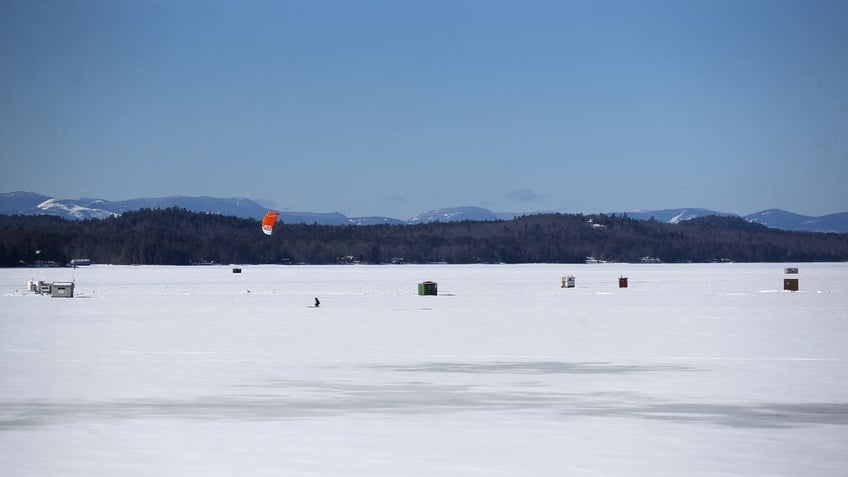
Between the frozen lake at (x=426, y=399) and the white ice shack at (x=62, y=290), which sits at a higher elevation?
the white ice shack at (x=62, y=290)

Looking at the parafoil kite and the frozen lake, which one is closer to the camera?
the frozen lake

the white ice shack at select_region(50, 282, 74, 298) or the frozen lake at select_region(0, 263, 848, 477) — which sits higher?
the white ice shack at select_region(50, 282, 74, 298)

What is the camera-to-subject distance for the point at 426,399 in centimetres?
1931

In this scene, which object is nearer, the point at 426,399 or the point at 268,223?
the point at 426,399

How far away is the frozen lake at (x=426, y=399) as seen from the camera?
13.5 m

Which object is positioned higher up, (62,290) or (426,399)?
(62,290)

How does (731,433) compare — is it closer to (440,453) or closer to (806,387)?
→ (440,453)

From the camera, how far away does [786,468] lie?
42.0 ft

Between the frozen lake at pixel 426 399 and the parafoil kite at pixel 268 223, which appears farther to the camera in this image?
the parafoil kite at pixel 268 223

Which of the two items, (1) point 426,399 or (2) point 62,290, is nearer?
(1) point 426,399

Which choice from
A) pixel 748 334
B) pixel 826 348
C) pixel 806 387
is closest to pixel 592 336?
pixel 748 334

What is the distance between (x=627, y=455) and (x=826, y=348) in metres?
17.1

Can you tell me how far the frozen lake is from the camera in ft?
44.2

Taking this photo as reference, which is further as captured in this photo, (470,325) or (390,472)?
(470,325)
